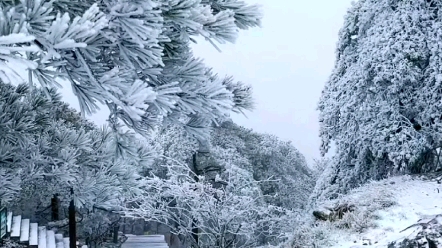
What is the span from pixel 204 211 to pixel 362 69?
455cm

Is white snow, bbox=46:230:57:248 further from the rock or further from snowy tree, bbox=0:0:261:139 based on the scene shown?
snowy tree, bbox=0:0:261:139

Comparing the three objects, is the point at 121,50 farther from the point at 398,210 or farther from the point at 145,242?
the point at 145,242

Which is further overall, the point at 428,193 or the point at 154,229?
the point at 154,229

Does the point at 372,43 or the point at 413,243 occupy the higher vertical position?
the point at 372,43

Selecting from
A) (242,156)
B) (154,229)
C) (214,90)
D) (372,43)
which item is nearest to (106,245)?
(242,156)

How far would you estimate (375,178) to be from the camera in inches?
367

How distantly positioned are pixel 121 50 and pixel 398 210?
4.94 m

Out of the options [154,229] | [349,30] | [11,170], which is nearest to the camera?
[11,170]

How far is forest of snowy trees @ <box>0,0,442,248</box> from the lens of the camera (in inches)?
111

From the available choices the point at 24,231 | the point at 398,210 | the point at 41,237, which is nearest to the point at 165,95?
the point at 398,210

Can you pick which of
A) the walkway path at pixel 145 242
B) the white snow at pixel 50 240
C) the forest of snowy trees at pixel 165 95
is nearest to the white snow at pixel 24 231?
the white snow at pixel 50 240

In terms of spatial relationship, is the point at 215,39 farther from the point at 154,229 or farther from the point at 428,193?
the point at 154,229

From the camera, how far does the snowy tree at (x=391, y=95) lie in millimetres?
8469

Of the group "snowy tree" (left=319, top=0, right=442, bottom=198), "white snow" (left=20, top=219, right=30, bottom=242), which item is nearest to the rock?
"snowy tree" (left=319, top=0, right=442, bottom=198)
